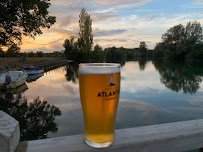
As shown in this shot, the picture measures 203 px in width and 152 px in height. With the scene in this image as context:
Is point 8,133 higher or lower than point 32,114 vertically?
higher

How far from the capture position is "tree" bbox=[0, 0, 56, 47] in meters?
A: 10.2

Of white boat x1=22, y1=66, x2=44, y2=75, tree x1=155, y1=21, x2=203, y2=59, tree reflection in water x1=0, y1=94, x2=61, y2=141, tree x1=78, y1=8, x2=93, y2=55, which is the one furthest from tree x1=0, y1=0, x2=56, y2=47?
tree x1=155, y1=21, x2=203, y2=59

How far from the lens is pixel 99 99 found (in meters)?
0.71

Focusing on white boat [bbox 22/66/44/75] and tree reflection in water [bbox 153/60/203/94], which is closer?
tree reflection in water [bbox 153/60/203/94]

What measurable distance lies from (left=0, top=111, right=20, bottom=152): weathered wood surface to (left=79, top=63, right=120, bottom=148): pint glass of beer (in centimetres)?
27

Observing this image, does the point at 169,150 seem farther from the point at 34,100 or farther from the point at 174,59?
the point at 174,59

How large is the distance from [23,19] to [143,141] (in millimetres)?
11759

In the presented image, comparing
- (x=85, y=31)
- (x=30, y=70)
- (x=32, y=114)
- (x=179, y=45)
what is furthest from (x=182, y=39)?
(x=32, y=114)

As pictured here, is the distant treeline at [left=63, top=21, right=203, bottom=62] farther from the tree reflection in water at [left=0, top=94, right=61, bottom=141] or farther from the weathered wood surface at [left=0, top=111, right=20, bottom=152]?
the weathered wood surface at [left=0, top=111, right=20, bottom=152]

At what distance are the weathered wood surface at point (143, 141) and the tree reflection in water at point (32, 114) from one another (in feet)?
19.0

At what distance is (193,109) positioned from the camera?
9.66 metres

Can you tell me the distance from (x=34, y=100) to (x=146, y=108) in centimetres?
654

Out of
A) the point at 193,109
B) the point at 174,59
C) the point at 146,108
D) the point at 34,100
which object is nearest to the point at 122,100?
the point at 146,108

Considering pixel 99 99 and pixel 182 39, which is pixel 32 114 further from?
pixel 182 39
